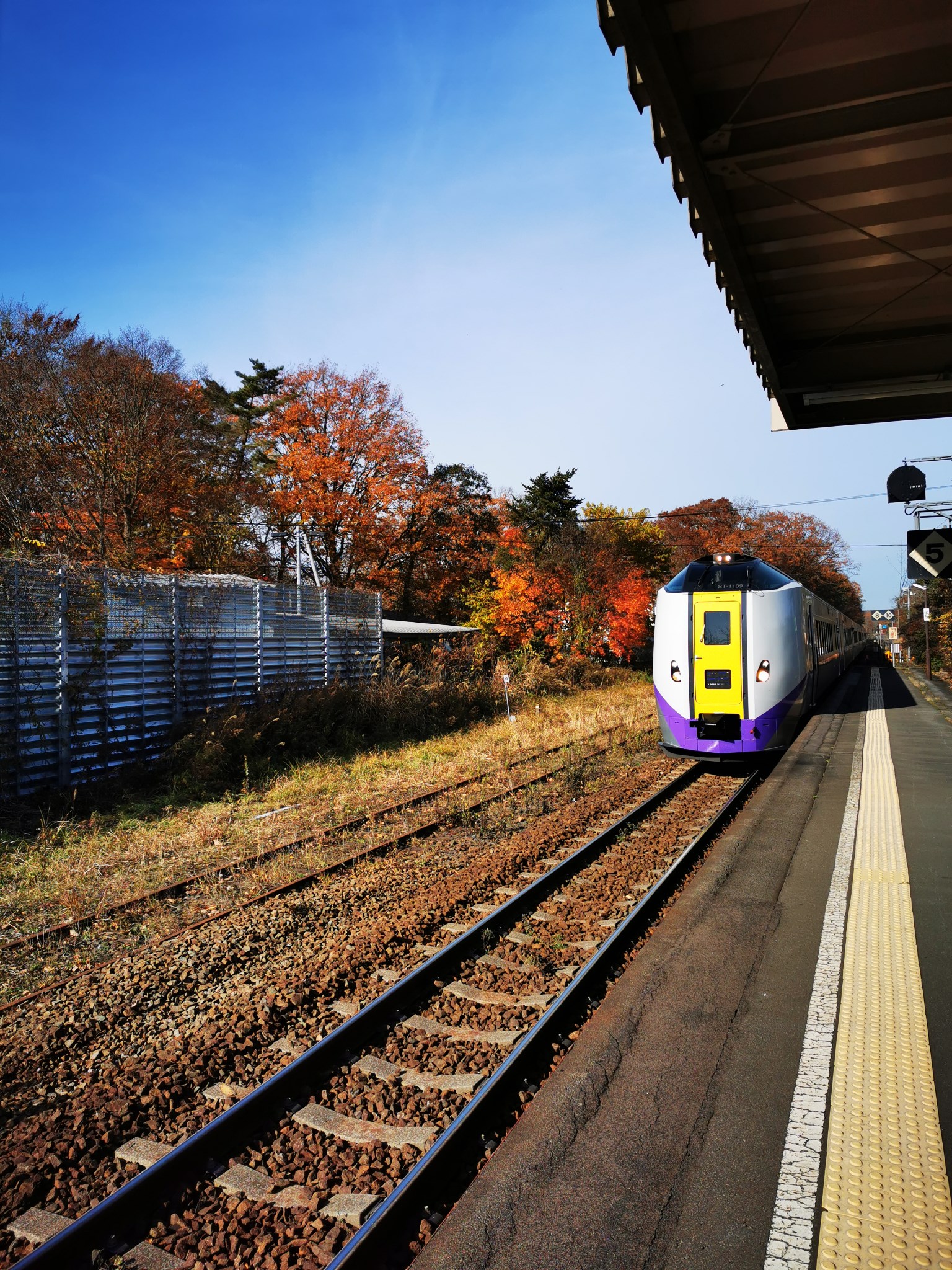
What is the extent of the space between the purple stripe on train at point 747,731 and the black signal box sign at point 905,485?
3.41m

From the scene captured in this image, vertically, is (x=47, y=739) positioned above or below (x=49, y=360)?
below

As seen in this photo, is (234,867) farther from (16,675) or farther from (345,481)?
(345,481)

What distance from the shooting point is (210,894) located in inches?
252

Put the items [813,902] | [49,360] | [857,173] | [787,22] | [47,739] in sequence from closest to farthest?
[787,22] < [857,173] < [813,902] < [47,739] < [49,360]

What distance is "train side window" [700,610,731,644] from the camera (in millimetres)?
10680

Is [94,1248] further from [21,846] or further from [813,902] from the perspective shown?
[21,846]

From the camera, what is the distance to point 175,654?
11672 mm

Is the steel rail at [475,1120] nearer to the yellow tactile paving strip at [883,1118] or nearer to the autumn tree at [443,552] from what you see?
the yellow tactile paving strip at [883,1118]

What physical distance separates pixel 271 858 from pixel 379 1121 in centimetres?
425

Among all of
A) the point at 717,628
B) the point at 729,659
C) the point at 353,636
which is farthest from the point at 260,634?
the point at 729,659

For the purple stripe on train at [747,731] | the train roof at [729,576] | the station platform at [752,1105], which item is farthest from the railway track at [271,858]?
the train roof at [729,576]

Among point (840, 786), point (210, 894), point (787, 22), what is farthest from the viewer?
point (840, 786)

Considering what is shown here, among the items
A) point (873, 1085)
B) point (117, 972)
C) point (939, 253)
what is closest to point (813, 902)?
point (873, 1085)

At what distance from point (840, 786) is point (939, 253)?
289 inches
